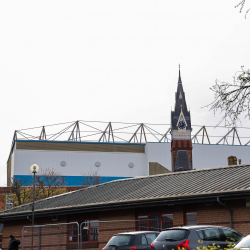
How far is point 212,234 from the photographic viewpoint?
38.2 ft

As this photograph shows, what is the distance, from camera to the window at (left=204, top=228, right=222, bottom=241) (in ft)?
37.6

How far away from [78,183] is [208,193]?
5858 centimetres

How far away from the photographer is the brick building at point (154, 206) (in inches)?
647

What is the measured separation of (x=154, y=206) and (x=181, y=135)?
5864 centimetres

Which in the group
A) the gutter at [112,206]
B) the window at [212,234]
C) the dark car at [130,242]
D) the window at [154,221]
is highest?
the gutter at [112,206]

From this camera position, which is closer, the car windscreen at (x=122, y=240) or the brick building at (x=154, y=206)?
the car windscreen at (x=122, y=240)

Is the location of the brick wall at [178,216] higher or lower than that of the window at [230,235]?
higher

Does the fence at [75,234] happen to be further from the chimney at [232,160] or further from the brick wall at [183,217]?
the chimney at [232,160]

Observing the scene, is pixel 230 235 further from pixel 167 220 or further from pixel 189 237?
pixel 167 220

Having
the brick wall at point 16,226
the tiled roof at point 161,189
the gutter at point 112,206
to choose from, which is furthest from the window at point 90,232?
the brick wall at point 16,226

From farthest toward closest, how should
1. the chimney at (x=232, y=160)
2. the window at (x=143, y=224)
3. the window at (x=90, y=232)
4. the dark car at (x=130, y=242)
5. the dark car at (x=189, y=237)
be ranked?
the chimney at (x=232, y=160), the window at (x=90, y=232), the window at (x=143, y=224), the dark car at (x=130, y=242), the dark car at (x=189, y=237)

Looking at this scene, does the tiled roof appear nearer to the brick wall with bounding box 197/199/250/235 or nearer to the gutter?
the gutter

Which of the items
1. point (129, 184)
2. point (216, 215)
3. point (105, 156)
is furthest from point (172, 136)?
point (216, 215)

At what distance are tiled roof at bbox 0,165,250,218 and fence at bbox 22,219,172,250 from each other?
44.9 inches
